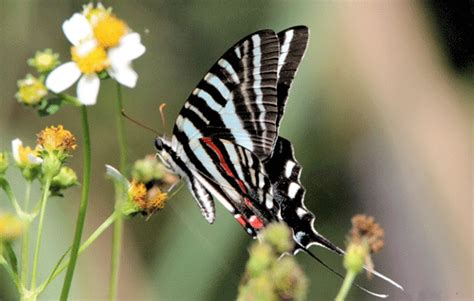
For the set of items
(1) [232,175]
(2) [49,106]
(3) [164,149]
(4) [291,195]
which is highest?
(2) [49,106]

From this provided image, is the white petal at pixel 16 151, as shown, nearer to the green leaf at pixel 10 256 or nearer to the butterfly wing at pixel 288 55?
the green leaf at pixel 10 256

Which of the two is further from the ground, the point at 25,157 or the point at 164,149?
the point at 25,157

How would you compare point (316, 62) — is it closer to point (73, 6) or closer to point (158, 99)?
point (158, 99)

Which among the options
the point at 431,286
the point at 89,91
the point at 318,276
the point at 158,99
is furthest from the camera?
the point at 158,99

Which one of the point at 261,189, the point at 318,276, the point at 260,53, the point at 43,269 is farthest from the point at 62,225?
the point at 318,276

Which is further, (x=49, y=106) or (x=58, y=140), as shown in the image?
(x=58, y=140)

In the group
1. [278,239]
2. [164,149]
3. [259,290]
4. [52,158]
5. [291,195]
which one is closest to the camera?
[259,290]

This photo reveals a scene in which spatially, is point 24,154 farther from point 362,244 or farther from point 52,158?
point 362,244

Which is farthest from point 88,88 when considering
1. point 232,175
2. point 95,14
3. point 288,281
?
point 232,175
